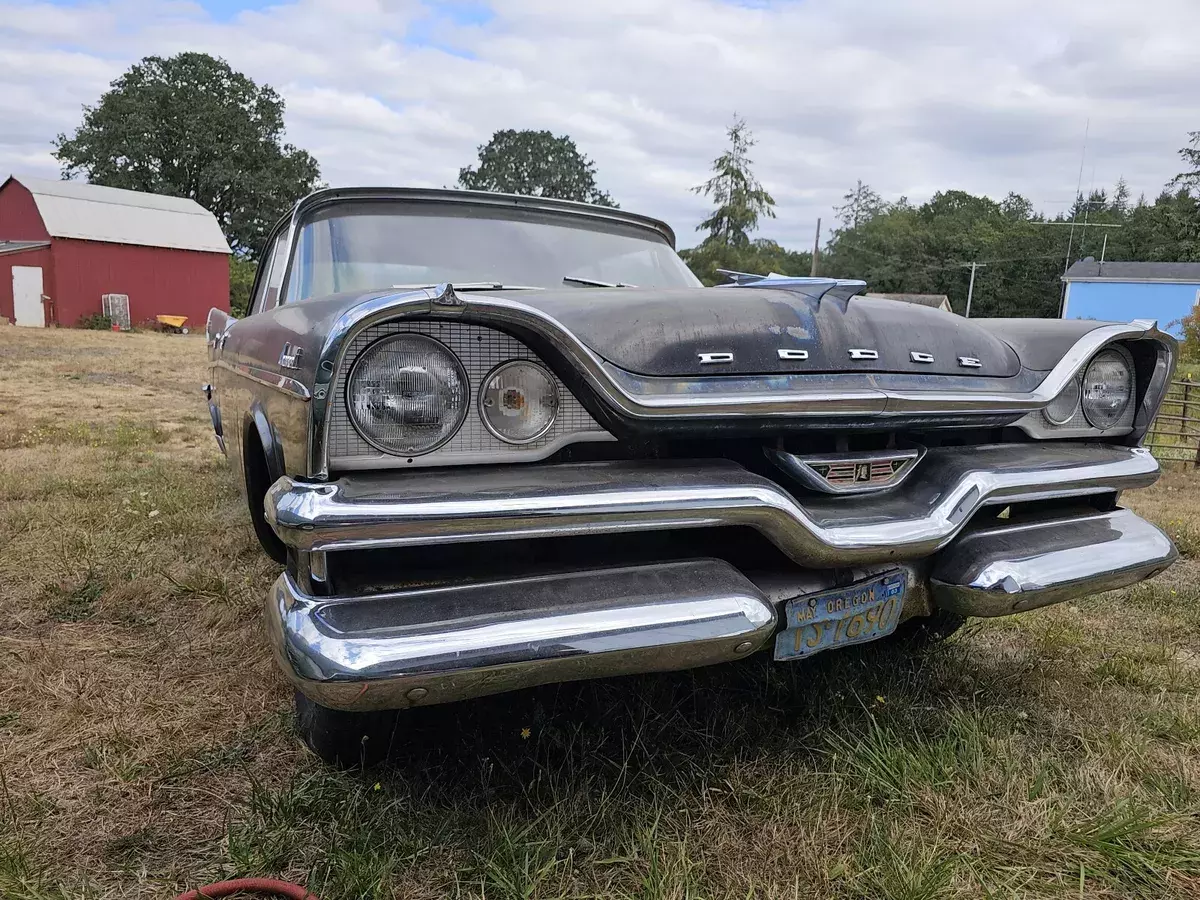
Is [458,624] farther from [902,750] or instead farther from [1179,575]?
[1179,575]

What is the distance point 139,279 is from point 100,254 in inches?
46.5

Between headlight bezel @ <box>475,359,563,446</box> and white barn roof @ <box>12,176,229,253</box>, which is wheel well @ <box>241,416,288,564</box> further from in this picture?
white barn roof @ <box>12,176,229,253</box>

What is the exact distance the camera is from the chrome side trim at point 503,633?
1421 millimetres

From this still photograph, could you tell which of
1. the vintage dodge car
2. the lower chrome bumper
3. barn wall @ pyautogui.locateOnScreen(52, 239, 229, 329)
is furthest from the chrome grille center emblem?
barn wall @ pyautogui.locateOnScreen(52, 239, 229, 329)

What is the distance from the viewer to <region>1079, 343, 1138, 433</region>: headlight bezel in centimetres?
243

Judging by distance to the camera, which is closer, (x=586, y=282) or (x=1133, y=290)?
(x=586, y=282)

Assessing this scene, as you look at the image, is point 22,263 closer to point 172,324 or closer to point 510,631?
point 172,324

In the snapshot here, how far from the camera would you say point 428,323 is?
1647 millimetres

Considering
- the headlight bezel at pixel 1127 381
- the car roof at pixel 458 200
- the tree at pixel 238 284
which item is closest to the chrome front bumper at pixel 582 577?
the headlight bezel at pixel 1127 381

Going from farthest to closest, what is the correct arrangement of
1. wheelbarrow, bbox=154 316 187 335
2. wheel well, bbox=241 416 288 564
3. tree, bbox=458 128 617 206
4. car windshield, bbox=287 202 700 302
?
tree, bbox=458 128 617 206 → wheelbarrow, bbox=154 316 187 335 → car windshield, bbox=287 202 700 302 → wheel well, bbox=241 416 288 564

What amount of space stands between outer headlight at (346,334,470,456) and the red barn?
2657cm

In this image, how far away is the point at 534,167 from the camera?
6138 centimetres

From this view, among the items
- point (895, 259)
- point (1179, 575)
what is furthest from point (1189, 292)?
point (1179, 575)

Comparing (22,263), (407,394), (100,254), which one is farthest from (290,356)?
(22,263)
